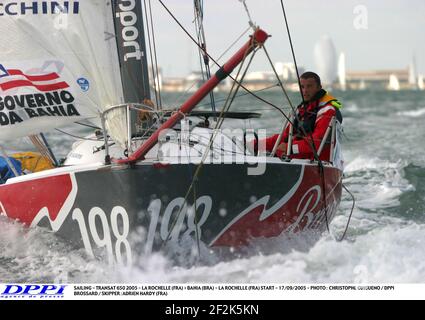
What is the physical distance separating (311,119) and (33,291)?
10.1 ft

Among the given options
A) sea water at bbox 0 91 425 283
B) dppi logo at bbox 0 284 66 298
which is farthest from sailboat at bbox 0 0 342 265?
dppi logo at bbox 0 284 66 298

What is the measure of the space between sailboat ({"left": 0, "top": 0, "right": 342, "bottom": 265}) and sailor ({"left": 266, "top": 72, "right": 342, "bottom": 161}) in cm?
19

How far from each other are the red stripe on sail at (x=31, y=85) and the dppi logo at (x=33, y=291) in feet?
6.37

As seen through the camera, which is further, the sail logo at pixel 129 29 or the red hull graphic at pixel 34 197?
the sail logo at pixel 129 29

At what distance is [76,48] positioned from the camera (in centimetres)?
574

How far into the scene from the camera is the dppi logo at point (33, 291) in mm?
3969

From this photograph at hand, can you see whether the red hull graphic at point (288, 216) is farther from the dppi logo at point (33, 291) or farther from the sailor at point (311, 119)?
the dppi logo at point (33, 291)

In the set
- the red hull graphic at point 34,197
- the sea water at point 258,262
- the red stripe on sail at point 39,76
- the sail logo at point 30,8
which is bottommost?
the sea water at point 258,262

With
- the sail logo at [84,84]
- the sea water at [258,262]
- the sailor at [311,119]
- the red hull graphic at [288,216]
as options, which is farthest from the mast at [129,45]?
the red hull graphic at [288,216]

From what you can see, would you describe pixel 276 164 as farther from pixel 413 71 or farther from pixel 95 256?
pixel 413 71

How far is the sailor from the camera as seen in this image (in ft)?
20.1

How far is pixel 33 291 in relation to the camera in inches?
160

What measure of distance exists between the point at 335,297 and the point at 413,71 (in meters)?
36.7

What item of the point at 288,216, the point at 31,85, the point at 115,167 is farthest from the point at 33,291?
the point at 288,216
